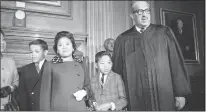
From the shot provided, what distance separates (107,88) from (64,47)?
1.37 feet

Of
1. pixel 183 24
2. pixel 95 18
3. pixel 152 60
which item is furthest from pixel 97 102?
pixel 183 24

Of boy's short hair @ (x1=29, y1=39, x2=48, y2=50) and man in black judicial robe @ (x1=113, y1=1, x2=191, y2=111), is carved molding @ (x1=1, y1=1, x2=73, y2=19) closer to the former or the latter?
boy's short hair @ (x1=29, y1=39, x2=48, y2=50)

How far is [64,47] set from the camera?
137 centimetres

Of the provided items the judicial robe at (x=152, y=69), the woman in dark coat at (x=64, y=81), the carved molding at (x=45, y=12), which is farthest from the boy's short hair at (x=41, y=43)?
the judicial robe at (x=152, y=69)

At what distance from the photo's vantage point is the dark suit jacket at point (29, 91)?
1.36 meters

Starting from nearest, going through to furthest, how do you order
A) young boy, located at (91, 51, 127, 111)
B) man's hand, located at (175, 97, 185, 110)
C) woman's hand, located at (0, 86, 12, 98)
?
woman's hand, located at (0, 86, 12, 98)
young boy, located at (91, 51, 127, 111)
man's hand, located at (175, 97, 185, 110)

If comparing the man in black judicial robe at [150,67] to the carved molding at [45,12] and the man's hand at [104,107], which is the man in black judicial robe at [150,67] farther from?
the carved molding at [45,12]

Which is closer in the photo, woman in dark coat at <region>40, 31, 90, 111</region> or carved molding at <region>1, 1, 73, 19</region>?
woman in dark coat at <region>40, 31, 90, 111</region>

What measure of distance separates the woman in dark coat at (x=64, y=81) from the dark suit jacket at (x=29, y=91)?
0.05 meters

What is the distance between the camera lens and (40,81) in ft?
4.48

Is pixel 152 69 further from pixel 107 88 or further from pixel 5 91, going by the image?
pixel 5 91

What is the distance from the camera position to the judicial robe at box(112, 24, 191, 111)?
151 cm

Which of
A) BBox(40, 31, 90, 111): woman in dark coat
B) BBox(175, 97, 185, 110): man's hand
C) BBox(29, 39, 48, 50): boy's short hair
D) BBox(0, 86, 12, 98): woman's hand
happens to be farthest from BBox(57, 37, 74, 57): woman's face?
BBox(175, 97, 185, 110): man's hand

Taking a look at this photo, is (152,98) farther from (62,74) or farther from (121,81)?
(62,74)
